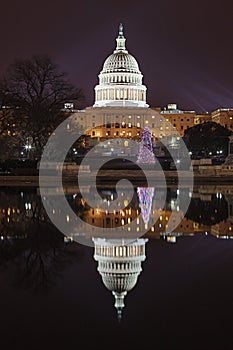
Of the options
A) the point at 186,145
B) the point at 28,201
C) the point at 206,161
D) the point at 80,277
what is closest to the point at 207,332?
the point at 80,277

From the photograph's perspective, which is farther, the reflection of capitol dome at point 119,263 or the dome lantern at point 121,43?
the dome lantern at point 121,43

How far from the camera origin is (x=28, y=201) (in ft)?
86.0

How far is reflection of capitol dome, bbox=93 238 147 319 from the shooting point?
934 centimetres

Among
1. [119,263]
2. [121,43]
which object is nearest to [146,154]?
[119,263]

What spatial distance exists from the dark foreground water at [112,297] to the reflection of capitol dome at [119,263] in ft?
0.41

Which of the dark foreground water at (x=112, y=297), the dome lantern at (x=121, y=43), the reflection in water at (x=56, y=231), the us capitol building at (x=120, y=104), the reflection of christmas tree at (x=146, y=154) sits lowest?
the dark foreground water at (x=112, y=297)

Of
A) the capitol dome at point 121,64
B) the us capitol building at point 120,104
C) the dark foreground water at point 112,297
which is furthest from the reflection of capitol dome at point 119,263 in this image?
the capitol dome at point 121,64

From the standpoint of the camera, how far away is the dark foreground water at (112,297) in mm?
7055

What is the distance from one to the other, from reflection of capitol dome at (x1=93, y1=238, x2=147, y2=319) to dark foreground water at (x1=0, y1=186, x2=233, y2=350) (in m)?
0.12

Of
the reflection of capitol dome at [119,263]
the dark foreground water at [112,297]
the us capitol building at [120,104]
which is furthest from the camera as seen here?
the us capitol building at [120,104]

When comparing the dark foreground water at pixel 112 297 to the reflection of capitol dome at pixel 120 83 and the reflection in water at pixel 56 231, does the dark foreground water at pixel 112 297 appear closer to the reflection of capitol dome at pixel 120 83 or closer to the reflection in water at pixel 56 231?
the reflection in water at pixel 56 231

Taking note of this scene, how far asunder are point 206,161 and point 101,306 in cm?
4906

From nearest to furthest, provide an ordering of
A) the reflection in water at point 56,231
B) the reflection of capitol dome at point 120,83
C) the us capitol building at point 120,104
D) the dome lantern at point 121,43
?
the reflection in water at point 56,231 < the reflection of capitol dome at point 120,83 < the us capitol building at point 120,104 < the dome lantern at point 121,43

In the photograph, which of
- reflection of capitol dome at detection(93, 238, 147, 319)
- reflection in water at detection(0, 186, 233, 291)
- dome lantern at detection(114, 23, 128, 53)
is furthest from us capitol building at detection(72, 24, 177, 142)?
reflection of capitol dome at detection(93, 238, 147, 319)
